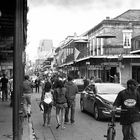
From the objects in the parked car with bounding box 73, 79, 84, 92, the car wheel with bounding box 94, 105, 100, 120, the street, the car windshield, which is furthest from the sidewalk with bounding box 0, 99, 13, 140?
the parked car with bounding box 73, 79, 84, 92

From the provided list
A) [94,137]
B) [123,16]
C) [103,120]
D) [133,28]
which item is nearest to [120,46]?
[133,28]

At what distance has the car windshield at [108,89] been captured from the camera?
14.0 m

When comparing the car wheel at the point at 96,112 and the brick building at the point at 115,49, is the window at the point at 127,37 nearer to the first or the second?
the brick building at the point at 115,49

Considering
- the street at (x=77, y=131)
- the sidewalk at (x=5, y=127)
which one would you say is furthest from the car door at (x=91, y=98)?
the sidewalk at (x=5, y=127)

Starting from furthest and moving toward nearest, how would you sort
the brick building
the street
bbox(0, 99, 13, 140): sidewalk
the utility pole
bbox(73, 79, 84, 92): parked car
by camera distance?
1. the brick building
2. bbox(73, 79, 84, 92): parked car
3. the street
4. bbox(0, 99, 13, 140): sidewalk
5. the utility pole

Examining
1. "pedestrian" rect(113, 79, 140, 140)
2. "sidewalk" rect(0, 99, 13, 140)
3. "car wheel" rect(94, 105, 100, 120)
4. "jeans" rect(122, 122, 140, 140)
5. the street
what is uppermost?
"pedestrian" rect(113, 79, 140, 140)

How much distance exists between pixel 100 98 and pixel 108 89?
1.10 meters

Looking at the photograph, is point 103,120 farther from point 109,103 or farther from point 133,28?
point 133,28

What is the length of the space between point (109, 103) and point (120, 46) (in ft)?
109

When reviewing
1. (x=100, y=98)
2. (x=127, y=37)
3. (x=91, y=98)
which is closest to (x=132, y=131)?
(x=100, y=98)

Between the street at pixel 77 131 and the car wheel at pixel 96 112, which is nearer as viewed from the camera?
the street at pixel 77 131

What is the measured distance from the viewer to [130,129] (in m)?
7.01

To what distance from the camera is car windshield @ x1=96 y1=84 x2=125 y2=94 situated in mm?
14022

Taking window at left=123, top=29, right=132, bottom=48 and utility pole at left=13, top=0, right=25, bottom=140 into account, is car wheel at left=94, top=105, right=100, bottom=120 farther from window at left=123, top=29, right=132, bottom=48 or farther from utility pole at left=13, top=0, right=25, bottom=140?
window at left=123, top=29, right=132, bottom=48
